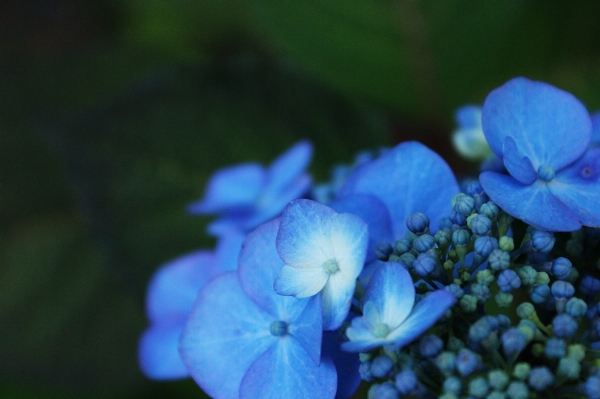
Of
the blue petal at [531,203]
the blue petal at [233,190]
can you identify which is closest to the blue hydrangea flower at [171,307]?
the blue petal at [233,190]

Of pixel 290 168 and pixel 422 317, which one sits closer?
pixel 422 317

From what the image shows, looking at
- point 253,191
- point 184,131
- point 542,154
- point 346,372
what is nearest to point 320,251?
point 346,372

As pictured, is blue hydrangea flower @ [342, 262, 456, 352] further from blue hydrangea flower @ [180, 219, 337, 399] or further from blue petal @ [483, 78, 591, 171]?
blue petal @ [483, 78, 591, 171]

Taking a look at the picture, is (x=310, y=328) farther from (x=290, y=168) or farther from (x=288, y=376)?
(x=290, y=168)

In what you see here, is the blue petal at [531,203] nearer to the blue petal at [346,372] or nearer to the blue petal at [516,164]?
the blue petal at [516,164]

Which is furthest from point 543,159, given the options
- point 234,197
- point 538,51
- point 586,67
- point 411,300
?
point 538,51
